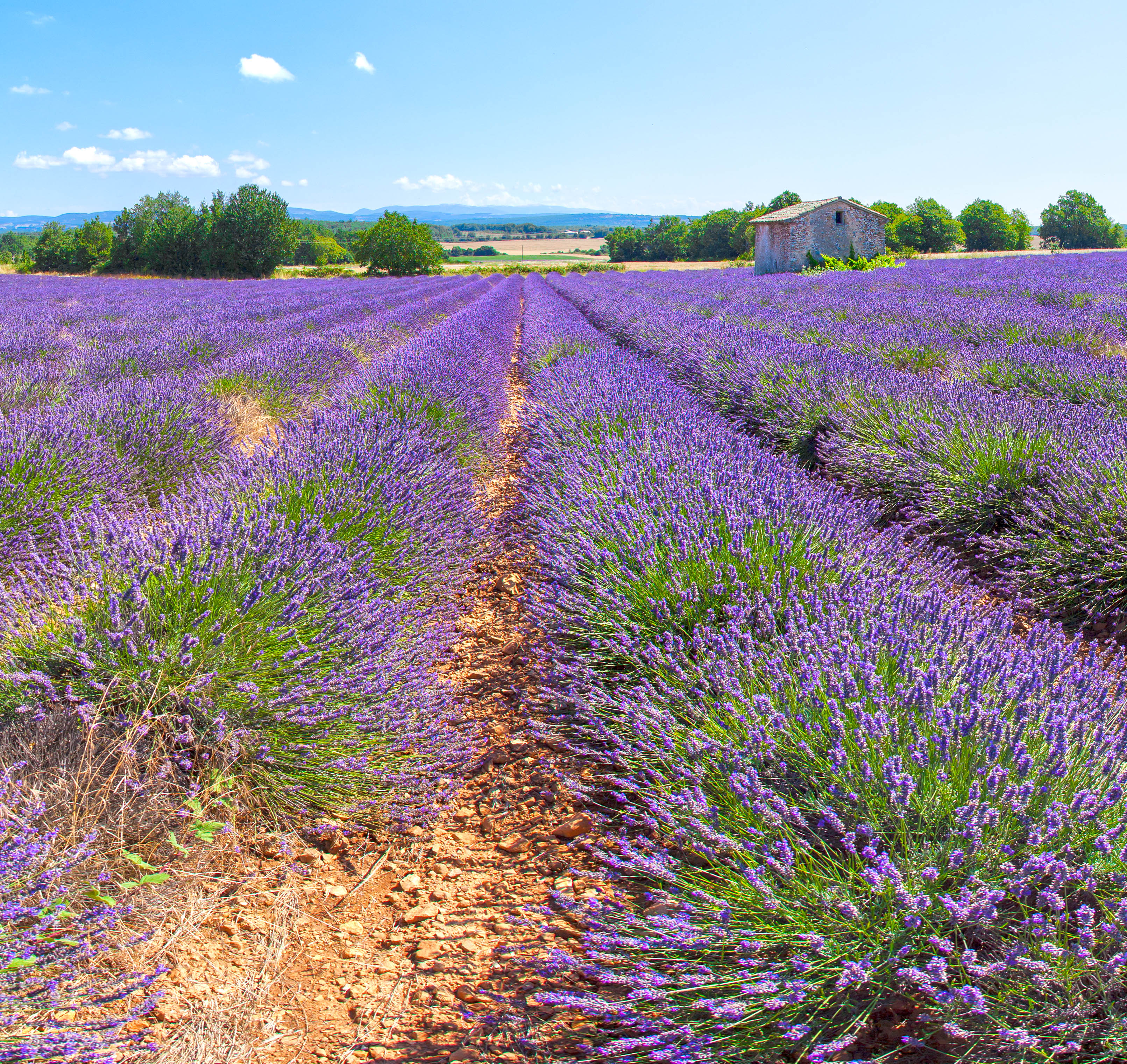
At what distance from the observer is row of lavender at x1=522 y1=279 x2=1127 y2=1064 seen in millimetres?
1024

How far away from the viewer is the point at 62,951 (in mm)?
1173

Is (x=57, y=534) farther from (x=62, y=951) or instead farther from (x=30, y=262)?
(x=30, y=262)

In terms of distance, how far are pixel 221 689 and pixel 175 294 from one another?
17.9m

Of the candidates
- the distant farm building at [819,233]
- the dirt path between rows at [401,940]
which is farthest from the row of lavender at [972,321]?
the distant farm building at [819,233]

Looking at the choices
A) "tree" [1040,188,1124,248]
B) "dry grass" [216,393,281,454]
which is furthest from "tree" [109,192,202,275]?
"tree" [1040,188,1124,248]

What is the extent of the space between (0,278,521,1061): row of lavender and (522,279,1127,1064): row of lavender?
56 centimetres

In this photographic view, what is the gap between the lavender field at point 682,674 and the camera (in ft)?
3.57

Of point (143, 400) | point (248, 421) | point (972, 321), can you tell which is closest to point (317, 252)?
point (248, 421)

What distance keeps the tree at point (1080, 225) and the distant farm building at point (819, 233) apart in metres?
31.6

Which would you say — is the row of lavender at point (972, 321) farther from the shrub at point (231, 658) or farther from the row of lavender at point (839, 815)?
the shrub at point (231, 658)

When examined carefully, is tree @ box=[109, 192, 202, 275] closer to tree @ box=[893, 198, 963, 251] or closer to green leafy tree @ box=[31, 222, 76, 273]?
green leafy tree @ box=[31, 222, 76, 273]

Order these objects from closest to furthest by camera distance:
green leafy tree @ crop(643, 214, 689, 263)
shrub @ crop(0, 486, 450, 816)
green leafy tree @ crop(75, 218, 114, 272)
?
shrub @ crop(0, 486, 450, 816) → green leafy tree @ crop(75, 218, 114, 272) → green leafy tree @ crop(643, 214, 689, 263)

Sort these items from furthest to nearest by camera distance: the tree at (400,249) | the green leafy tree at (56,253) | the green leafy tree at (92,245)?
the green leafy tree at (56,253), the green leafy tree at (92,245), the tree at (400,249)

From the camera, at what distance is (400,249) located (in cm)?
4459
